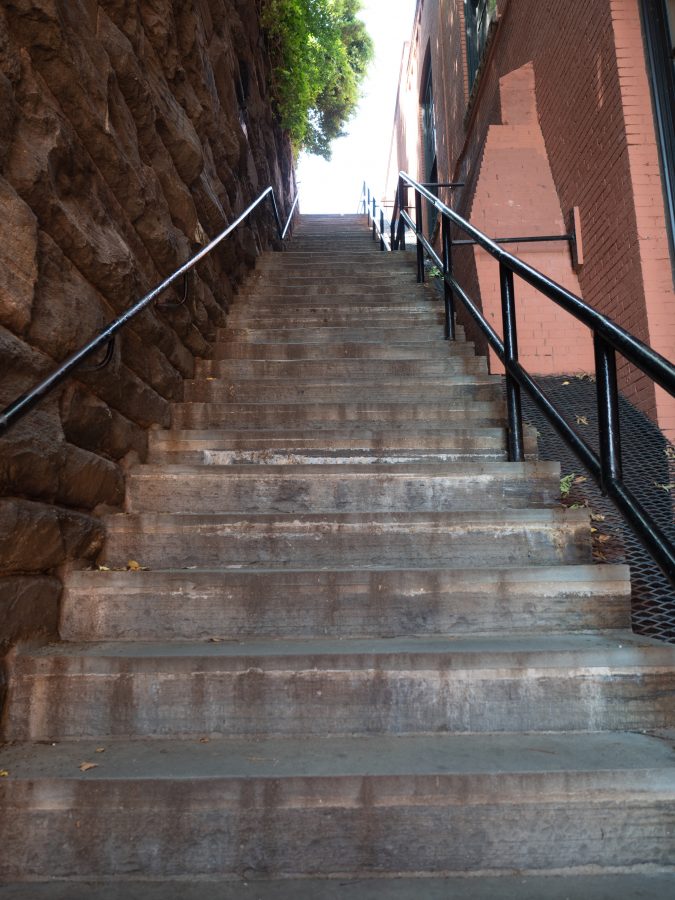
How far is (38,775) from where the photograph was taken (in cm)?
150

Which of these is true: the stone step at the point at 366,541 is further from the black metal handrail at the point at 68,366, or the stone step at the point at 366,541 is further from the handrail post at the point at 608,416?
the black metal handrail at the point at 68,366

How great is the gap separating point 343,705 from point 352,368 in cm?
255

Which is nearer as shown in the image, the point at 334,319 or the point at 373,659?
the point at 373,659

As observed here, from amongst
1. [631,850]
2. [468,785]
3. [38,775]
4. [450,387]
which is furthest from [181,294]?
[631,850]

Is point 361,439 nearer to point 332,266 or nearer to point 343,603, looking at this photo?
point 343,603

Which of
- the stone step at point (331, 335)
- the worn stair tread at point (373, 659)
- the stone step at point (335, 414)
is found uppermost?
the stone step at point (331, 335)

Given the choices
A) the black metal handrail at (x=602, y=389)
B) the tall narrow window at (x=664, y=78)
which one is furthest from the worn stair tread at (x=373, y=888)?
the tall narrow window at (x=664, y=78)

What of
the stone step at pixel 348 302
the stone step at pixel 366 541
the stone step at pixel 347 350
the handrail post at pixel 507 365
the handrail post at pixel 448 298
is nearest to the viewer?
the stone step at pixel 366 541

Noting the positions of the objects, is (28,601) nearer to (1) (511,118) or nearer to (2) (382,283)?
(2) (382,283)

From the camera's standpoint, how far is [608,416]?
195 cm

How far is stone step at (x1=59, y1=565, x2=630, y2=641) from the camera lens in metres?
2.07

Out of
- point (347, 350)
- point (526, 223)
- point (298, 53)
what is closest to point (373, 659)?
point (347, 350)

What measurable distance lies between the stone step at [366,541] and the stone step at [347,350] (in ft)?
6.42

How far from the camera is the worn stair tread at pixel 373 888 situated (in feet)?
4.33
